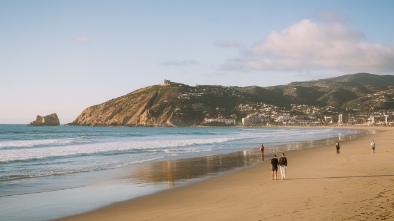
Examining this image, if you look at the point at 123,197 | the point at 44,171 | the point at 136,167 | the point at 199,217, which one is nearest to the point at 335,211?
the point at 199,217

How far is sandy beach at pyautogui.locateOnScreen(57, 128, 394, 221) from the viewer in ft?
38.5

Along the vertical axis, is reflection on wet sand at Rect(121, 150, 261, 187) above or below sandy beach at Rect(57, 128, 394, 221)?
below

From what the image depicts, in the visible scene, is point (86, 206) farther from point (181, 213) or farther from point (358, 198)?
point (358, 198)

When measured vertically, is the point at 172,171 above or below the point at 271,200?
below

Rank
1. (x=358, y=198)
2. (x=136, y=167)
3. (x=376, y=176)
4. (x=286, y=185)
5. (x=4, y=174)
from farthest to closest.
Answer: (x=136, y=167), (x=4, y=174), (x=376, y=176), (x=286, y=185), (x=358, y=198)

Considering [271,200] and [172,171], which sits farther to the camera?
[172,171]

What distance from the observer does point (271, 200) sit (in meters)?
14.2

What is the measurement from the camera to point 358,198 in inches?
538

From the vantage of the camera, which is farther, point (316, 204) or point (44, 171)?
point (44, 171)

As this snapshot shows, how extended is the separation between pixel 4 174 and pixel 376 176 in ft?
74.2

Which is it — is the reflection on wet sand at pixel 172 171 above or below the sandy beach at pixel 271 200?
below

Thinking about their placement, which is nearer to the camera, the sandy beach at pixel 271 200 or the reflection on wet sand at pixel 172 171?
the sandy beach at pixel 271 200

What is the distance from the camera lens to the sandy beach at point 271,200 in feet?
38.5

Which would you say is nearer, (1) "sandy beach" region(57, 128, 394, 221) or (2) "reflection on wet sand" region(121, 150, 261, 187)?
(1) "sandy beach" region(57, 128, 394, 221)
